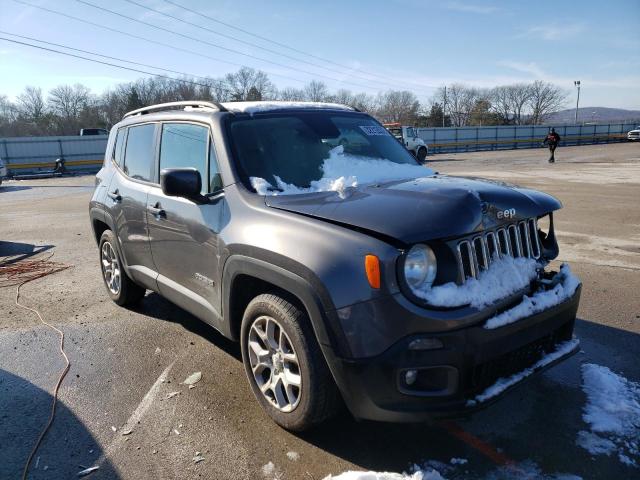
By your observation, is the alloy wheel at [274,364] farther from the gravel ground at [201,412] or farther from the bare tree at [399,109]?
the bare tree at [399,109]

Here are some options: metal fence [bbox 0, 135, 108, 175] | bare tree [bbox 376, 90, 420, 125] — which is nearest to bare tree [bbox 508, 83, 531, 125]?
bare tree [bbox 376, 90, 420, 125]

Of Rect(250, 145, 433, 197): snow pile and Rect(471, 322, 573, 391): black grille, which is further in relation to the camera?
Rect(250, 145, 433, 197): snow pile

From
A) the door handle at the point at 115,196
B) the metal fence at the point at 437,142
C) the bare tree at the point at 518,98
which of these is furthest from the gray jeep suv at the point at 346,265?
the bare tree at the point at 518,98

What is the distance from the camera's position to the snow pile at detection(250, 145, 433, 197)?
11.0 ft

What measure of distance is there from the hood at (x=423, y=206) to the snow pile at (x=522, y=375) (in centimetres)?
82

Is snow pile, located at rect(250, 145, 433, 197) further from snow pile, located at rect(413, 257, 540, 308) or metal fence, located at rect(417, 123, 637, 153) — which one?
metal fence, located at rect(417, 123, 637, 153)

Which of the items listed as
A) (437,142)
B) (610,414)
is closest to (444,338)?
(610,414)

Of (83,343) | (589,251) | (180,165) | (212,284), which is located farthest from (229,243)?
(589,251)

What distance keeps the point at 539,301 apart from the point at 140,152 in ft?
12.0

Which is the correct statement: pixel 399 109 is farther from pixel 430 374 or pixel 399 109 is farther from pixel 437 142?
pixel 430 374

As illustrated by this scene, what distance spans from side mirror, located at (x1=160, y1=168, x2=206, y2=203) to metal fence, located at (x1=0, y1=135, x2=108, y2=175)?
31883 mm

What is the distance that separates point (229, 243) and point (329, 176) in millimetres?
869

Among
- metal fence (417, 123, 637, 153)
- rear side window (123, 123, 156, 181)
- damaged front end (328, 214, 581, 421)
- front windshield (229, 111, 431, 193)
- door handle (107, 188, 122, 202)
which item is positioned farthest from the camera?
metal fence (417, 123, 637, 153)

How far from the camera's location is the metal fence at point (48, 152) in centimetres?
3147
